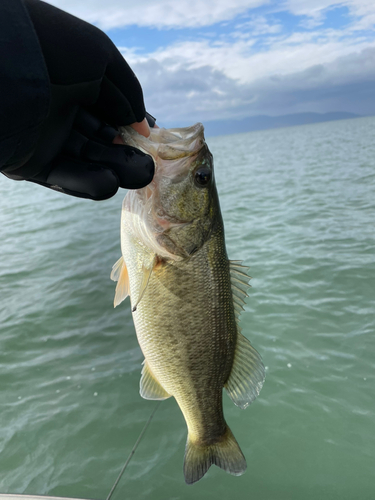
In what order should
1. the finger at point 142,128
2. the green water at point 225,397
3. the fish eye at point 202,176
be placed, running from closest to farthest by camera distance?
the finger at point 142,128 < the fish eye at point 202,176 < the green water at point 225,397

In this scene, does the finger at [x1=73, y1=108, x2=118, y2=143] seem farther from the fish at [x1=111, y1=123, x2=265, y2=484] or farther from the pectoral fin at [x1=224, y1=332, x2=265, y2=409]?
the pectoral fin at [x1=224, y1=332, x2=265, y2=409]

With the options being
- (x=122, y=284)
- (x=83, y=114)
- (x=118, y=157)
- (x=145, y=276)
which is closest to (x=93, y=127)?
(x=83, y=114)

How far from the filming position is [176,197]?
2.07 m

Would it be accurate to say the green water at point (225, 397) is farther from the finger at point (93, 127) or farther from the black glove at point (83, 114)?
the finger at point (93, 127)

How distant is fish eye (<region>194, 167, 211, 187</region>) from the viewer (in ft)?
6.78

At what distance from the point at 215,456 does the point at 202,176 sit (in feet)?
5.92

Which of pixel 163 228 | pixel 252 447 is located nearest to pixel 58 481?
pixel 252 447

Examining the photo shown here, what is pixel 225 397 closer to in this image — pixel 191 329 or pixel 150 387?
pixel 150 387

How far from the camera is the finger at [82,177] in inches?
69.9

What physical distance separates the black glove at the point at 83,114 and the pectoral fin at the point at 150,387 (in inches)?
49.7

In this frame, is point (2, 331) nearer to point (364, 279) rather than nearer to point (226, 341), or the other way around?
point (226, 341)

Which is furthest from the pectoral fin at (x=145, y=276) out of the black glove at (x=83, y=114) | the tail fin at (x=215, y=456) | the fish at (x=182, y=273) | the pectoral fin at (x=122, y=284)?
the tail fin at (x=215, y=456)

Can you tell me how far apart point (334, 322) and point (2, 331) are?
5.41 m

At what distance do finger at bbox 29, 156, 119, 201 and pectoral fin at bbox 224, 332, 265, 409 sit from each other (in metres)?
1.26
